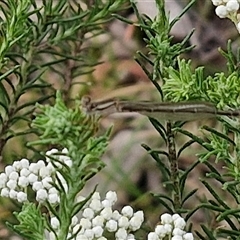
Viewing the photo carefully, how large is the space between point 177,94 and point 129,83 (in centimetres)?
171

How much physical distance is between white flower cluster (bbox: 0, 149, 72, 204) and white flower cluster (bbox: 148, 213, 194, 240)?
11 centimetres

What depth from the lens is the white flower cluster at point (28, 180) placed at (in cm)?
75

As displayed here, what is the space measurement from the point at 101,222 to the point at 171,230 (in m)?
0.08

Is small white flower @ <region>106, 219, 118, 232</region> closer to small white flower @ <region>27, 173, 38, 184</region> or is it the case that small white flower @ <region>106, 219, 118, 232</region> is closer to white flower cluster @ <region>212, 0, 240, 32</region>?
small white flower @ <region>27, 173, 38, 184</region>

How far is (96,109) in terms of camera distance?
0.64 m

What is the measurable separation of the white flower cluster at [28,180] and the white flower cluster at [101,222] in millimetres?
38

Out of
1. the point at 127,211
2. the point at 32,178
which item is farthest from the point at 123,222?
the point at 32,178

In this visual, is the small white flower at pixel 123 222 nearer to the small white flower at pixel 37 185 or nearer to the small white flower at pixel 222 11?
the small white flower at pixel 37 185

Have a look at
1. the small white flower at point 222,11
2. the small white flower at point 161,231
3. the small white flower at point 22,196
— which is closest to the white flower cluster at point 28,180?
the small white flower at point 22,196

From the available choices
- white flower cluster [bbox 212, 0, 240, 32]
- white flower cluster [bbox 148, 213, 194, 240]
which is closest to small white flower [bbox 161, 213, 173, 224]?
white flower cluster [bbox 148, 213, 194, 240]

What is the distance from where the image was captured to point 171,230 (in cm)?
74

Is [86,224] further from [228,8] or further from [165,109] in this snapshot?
[228,8]

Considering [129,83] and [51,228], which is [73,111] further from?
[129,83]

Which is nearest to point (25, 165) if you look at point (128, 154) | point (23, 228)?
point (23, 228)
